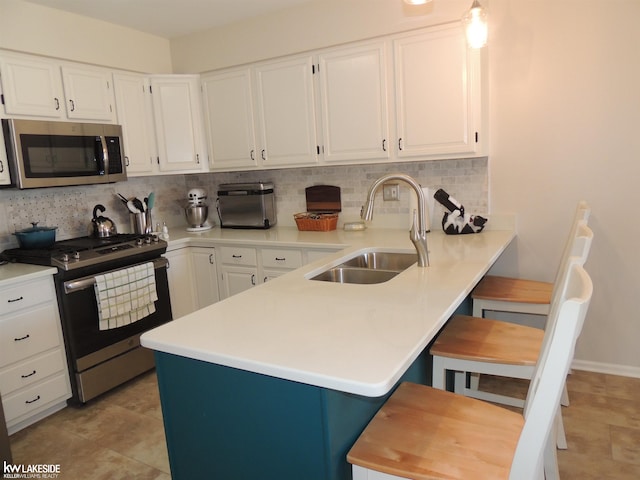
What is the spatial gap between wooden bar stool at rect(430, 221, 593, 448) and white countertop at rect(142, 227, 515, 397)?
9.0 inches

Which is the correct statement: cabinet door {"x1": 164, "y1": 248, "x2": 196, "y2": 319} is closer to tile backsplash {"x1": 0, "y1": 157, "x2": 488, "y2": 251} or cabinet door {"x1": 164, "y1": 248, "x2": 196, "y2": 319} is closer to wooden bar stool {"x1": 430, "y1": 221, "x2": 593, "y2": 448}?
tile backsplash {"x1": 0, "y1": 157, "x2": 488, "y2": 251}

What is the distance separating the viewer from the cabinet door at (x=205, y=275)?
3431 mm

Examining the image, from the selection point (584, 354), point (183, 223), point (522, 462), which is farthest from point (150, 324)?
point (584, 354)

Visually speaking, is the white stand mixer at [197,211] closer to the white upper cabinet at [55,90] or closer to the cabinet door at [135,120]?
the cabinet door at [135,120]

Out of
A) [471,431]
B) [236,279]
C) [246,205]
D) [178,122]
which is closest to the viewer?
[471,431]

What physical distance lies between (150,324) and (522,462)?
2.64m

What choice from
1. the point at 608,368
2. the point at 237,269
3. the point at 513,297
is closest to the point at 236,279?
the point at 237,269

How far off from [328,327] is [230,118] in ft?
8.60

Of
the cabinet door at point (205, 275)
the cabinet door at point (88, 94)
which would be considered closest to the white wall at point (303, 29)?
the cabinet door at point (88, 94)

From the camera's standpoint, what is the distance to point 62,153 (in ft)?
9.29

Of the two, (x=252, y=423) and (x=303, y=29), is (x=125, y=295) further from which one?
(x=303, y=29)

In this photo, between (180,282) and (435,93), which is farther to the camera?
(180,282)

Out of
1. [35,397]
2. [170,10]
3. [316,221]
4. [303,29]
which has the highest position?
[170,10]

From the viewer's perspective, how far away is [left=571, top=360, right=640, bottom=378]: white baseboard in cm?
267
